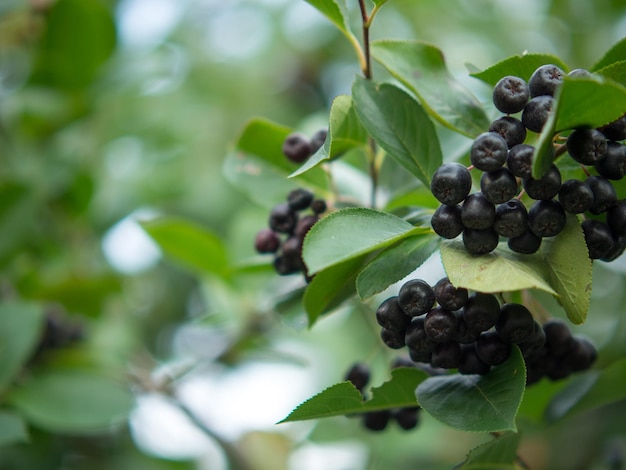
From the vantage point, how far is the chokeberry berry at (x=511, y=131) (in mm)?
862

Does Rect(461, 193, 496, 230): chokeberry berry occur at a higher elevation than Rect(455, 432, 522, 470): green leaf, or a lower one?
higher

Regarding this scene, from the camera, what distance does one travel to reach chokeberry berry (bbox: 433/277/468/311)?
2.82ft

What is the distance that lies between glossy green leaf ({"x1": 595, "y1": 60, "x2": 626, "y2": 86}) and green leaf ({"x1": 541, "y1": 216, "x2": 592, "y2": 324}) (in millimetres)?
180

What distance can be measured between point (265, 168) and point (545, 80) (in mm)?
587

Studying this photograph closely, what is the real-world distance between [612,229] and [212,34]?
3.10 metres

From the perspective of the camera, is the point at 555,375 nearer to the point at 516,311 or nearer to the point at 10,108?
the point at 516,311

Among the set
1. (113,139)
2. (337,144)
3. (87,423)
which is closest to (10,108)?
(113,139)

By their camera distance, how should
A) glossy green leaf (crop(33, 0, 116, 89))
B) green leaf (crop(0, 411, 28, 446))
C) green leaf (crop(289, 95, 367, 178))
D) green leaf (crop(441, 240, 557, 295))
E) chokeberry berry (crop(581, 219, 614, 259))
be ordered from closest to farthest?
green leaf (crop(441, 240, 557, 295)) < chokeberry berry (crop(581, 219, 614, 259)) < green leaf (crop(289, 95, 367, 178)) < green leaf (crop(0, 411, 28, 446)) < glossy green leaf (crop(33, 0, 116, 89))

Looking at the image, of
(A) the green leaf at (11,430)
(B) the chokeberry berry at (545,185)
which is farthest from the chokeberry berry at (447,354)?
(A) the green leaf at (11,430)

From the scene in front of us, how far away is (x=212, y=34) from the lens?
368cm

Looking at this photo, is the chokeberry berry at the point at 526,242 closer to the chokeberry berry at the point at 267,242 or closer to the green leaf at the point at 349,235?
the green leaf at the point at 349,235

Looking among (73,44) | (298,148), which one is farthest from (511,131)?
(73,44)

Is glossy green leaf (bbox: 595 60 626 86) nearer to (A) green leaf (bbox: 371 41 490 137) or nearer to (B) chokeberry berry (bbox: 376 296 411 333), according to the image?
(A) green leaf (bbox: 371 41 490 137)

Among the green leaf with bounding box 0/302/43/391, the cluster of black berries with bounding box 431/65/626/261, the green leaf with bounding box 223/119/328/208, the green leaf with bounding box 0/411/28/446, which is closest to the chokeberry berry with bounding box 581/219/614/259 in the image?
the cluster of black berries with bounding box 431/65/626/261
